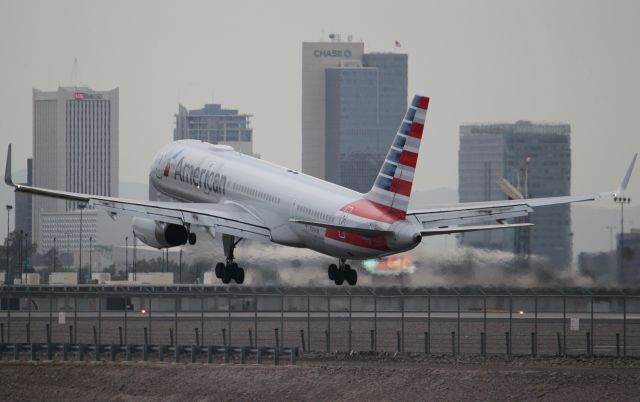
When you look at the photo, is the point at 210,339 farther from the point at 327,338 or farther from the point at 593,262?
the point at 593,262

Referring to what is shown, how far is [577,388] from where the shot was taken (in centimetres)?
7900

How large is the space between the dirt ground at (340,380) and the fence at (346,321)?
2.55 m

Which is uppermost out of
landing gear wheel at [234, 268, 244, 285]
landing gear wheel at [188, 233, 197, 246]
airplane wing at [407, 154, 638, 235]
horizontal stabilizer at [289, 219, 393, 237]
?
airplane wing at [407, 154, 638, 235]

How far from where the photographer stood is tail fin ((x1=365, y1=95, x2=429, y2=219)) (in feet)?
268

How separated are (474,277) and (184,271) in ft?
185

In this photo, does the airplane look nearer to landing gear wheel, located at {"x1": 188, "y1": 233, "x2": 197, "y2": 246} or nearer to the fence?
landing gear wheel, located at {"x1": 188, "y1": 233, "x2": 197, "y2": 246}

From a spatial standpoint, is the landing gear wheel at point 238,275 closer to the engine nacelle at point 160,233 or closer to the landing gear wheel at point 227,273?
the landing gear wheel at point 227,273

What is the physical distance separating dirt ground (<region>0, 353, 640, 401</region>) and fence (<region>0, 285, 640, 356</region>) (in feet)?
8.35

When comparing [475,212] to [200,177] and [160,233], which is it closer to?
[200,177]

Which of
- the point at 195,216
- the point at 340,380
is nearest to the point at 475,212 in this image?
the point at 340,380

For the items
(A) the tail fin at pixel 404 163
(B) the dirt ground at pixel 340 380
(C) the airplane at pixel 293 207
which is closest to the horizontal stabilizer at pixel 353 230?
(C) the airplane at pixel 293 207

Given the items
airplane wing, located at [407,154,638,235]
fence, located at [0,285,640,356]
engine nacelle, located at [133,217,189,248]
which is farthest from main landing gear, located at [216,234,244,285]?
airplane wing, located at [407,154,638,235]

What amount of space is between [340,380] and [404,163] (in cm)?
1097

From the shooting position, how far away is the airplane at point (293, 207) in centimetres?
8194
